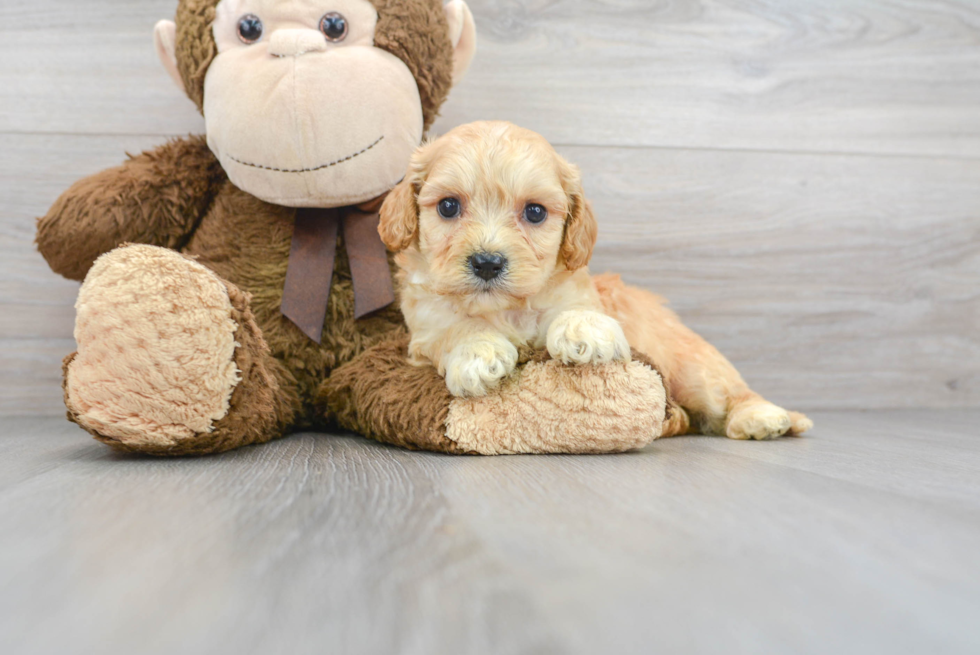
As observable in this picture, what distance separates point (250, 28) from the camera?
132 cm

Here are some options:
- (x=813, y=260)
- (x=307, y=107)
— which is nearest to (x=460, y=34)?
(x=307, y=107)

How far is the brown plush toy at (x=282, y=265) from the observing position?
101 centimetres

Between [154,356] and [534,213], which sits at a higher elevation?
[534,213]

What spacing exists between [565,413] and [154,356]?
0.62 meters

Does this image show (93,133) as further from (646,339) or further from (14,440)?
(646,339)

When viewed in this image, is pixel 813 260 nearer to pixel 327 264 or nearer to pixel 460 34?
pixel 460 34

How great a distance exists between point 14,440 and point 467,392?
0.90 m

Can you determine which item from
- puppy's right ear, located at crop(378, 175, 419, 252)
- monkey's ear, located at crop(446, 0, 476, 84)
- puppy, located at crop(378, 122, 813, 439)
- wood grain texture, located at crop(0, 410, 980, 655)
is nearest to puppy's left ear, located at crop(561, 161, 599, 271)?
puppy, located at crop(378, 122, 813, 439)

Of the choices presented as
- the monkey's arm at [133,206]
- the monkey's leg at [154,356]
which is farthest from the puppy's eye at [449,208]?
the monkey's arm at [133,206]

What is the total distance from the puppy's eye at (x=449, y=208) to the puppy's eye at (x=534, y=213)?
0.11 m

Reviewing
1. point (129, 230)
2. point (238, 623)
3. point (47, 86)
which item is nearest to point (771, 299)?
point (129, 230)

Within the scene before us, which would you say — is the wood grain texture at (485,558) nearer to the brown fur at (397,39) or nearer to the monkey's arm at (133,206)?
the monkey's arm at (133,206)

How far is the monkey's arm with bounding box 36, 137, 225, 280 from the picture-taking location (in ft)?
4.53

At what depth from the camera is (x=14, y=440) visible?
51.4 inches
